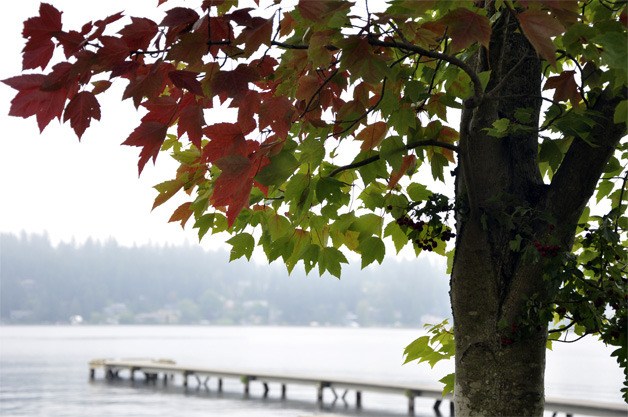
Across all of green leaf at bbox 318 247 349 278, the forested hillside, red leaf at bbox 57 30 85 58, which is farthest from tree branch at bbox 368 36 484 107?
the forested hillside

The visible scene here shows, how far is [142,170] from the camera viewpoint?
203 cm

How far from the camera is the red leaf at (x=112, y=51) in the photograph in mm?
1973

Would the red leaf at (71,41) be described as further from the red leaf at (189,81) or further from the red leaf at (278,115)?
the red leaf at (278,115)

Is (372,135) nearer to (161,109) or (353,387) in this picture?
(161,109)

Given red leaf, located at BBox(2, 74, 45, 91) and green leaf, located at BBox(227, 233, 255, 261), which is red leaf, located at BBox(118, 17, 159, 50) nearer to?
red leaf, located at BBox(2, 74, 45, 91)

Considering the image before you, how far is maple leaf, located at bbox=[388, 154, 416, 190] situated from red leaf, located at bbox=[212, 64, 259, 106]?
1015 millimetres

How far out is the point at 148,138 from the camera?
2.05m

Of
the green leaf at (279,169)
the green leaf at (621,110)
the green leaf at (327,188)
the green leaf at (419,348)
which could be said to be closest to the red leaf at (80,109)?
the green leaf at (279,169)

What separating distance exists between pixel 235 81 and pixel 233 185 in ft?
0.89

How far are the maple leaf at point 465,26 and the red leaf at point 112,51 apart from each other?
78 cm

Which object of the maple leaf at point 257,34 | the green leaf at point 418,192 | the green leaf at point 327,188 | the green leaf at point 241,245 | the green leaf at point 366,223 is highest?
the maple leaf at point 257,34

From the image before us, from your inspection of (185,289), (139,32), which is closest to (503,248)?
(139,32)

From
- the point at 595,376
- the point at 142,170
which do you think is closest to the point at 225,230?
the point at 142,170

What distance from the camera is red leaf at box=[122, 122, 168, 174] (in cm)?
204
